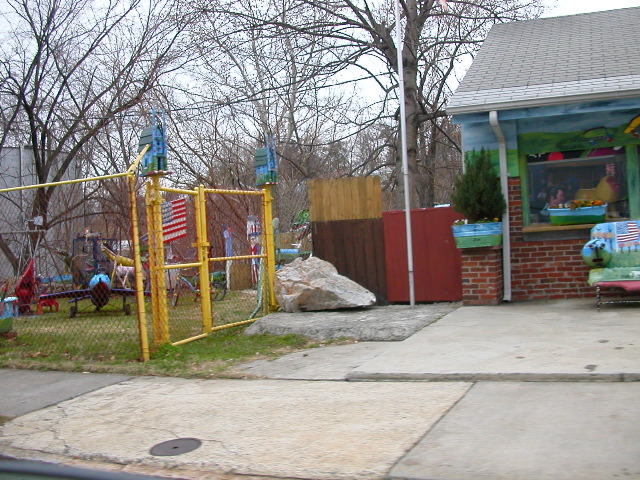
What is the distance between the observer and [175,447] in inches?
203

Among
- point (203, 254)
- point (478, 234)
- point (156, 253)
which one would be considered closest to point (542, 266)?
point (478, 234)

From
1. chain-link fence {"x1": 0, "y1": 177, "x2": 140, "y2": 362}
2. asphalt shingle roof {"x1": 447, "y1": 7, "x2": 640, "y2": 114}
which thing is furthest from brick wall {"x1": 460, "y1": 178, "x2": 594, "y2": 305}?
chain-link fence {"x1": 0, "y1": 177, "x2": 140, "y2": 362}

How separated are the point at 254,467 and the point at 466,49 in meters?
15.6

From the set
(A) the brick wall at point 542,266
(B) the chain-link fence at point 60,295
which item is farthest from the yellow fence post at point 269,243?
(A) the brick wall at point 542,266

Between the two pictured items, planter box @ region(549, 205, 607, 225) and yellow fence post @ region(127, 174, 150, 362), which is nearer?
yellow fence post @ region(127, 174, 150, 362)

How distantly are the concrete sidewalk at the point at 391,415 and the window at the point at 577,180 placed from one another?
9.65 feet

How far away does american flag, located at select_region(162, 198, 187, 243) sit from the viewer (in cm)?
923

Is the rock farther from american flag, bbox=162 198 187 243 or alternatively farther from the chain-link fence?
the chain-link fence

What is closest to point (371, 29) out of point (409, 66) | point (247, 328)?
point (409, 66)

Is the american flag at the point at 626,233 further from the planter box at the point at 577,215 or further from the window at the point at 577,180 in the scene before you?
the window at the point at 577,180

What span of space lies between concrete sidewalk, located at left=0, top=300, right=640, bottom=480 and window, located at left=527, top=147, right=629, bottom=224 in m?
2.94

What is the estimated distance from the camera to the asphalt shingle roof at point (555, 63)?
993 cm

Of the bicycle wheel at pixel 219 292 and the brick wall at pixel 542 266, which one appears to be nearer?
the brick wall at pixel 542 266

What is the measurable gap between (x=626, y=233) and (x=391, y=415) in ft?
18.6
